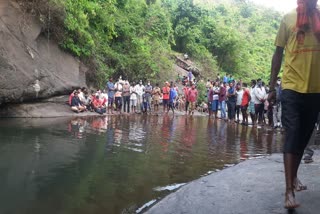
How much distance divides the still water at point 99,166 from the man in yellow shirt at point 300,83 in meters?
1.66

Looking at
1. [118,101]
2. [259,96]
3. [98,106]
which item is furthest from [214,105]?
[98,106]

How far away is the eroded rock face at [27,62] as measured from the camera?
14.4 m

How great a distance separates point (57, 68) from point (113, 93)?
3582 millimetres

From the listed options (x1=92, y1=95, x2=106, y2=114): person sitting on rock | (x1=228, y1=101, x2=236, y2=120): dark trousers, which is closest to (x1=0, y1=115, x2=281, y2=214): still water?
(x1=228, y1=101, x2=236, y2=120): dark trousers

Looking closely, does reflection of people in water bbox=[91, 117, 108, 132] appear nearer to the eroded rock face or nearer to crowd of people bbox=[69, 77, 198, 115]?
the eroded rock face

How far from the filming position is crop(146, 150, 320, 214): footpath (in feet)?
12.0

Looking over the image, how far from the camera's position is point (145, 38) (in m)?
28.7

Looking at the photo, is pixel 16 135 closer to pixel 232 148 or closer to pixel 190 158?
pixel 190 158

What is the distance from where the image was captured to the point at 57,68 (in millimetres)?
17266

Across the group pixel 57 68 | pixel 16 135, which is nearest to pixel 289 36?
pixel 16 135

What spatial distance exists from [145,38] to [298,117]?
25633 millimetres

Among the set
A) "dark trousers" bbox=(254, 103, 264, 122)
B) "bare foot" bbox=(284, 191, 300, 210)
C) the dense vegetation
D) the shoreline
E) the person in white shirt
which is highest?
the dense vegetation

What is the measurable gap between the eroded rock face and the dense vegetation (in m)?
0.95

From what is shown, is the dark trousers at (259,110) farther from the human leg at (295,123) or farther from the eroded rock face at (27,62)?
the human leg at (295,123)
